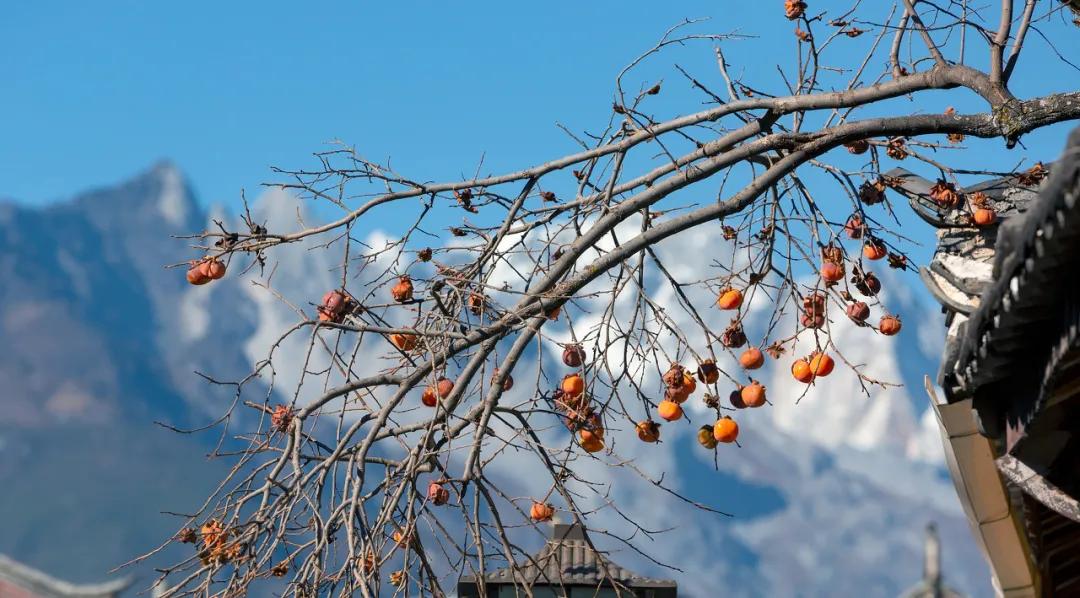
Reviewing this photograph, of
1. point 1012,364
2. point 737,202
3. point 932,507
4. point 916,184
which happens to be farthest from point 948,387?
point 932,507

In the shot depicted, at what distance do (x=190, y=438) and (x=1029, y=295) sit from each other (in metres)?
116

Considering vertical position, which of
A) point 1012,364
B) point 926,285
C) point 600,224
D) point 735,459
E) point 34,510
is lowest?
point 1012,364

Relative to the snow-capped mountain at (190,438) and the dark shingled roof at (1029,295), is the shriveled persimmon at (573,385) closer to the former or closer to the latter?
the dark shingled roof at (1029,295)

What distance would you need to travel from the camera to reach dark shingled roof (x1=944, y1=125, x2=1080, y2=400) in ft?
10.4

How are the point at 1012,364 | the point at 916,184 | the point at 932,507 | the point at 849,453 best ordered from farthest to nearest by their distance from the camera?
1. the point at 849,453
2. the point at 932,507
3. the point at 916,184
4. the point at 1012,364

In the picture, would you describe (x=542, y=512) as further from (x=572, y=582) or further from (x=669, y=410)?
(x=572, y=582)

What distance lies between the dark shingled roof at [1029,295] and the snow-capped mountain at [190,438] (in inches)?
3630

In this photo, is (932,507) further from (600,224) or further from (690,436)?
(600,224)

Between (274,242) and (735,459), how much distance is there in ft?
513

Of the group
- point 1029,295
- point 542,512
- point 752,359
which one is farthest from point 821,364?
point 1029,295

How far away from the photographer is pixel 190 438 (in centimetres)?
11512

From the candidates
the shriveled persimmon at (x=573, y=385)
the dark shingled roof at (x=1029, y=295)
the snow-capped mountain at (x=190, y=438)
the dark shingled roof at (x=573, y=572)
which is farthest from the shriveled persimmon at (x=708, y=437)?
the snow-capped mountain at (x=190, y=438)

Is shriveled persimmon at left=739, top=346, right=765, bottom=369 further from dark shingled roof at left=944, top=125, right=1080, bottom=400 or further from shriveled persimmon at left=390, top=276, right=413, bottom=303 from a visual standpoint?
shriveled persimmon at left=390, top=276, right=413, bottom=303

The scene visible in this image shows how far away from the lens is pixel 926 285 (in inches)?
193
